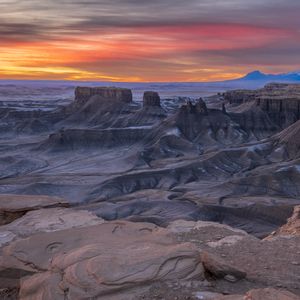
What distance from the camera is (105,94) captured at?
127 m

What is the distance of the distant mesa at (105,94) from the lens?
412ft

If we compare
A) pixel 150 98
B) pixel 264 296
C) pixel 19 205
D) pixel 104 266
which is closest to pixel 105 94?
pixel 150 98

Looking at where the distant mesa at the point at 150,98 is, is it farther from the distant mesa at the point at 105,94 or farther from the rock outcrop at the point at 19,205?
the rock outcrop at the point at 19,205

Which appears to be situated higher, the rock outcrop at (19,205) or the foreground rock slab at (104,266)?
the foreground rock slab at (104,266)

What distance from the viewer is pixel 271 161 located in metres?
73.9

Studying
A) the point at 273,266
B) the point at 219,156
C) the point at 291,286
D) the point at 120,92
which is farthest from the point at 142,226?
the point at 120,92

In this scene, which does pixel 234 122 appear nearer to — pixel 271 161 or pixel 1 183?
pixel 271 161

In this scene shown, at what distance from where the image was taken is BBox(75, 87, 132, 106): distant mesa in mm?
125506

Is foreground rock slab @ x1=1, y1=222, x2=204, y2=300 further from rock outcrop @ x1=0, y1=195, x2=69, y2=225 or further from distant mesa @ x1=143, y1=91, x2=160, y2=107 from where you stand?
distant mesa @ x1=143, y1=91, x2=160, y2=107

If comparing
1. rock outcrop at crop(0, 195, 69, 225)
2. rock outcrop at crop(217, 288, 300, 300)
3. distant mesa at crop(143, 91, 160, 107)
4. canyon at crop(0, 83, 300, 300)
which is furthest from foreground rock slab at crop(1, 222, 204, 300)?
distant mesa at crop(143, 91, 160, 107)

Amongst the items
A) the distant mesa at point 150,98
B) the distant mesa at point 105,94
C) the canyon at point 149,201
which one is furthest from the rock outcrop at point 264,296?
the distant mesa at point 105,94

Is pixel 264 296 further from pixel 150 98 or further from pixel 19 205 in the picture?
pixel 150 98

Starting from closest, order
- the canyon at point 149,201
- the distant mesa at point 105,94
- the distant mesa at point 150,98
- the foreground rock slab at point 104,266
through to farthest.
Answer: the foreground rock slab at point 104,266, the canyon at point 149,201, the distant mesa at point 150,98, the distant mesa at point 105,94

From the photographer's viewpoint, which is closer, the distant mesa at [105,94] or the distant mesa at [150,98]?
the distant mesa at [150,98]
